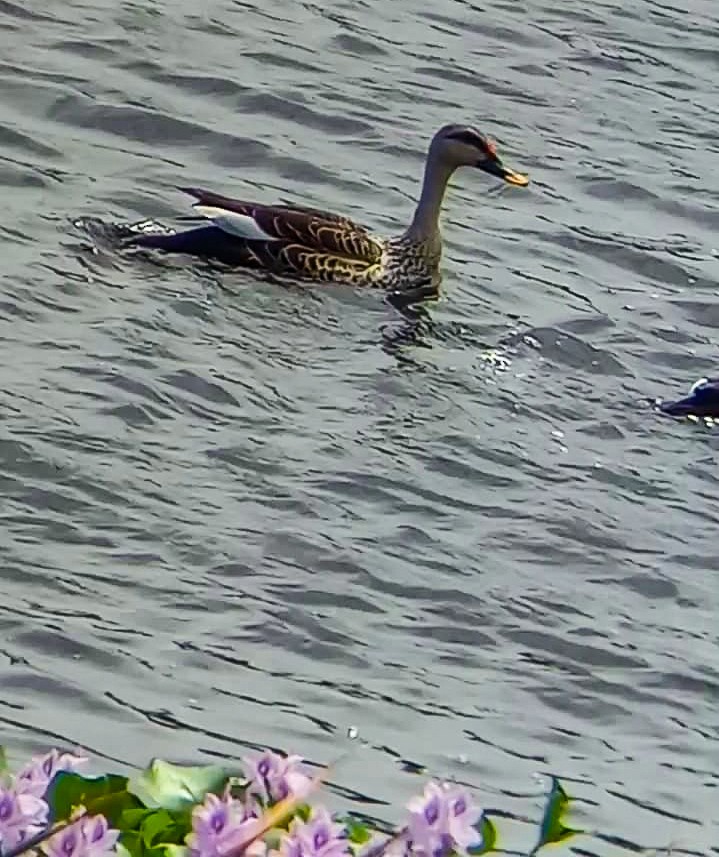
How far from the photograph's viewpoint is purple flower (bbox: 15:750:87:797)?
3.14 m

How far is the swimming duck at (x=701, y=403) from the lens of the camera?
10258 millimetres

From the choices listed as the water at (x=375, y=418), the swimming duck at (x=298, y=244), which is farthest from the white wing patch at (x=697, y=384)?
the swimming duck at (x=298, y=244)

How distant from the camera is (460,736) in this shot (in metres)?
7.10

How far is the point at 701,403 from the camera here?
10.3 meters

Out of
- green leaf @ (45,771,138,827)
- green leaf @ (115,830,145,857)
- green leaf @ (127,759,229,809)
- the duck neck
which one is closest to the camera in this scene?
green leaf @ (115,830,145,857)

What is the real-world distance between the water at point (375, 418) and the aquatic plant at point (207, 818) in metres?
3.07

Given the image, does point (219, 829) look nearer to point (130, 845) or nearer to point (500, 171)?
point (130, 845)

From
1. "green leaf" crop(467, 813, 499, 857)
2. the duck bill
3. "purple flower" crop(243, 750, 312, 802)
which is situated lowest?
the duck bill

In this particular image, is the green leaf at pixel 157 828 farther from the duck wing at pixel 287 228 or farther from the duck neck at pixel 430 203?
the duck neck at pixel 430 203

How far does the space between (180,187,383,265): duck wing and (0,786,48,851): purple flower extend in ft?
27.2

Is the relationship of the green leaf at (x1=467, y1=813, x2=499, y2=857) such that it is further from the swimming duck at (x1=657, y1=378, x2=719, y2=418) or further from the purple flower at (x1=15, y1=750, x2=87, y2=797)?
the swimming duck at (x1=657, y1=378, x2=719, y2=418)

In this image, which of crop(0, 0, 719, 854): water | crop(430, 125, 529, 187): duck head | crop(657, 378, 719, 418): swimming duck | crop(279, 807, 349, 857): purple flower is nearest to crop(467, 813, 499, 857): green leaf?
crop(279, 807, 349, 857): purple flower

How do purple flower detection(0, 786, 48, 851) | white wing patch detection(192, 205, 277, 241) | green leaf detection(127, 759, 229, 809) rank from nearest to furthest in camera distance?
purple flower detection(0, 786, 48, 851), green leaf detection(127, 759, 229, 809), white wing patch detection(192, 205, 277, 241)

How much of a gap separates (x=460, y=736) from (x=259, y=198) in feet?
19.0
